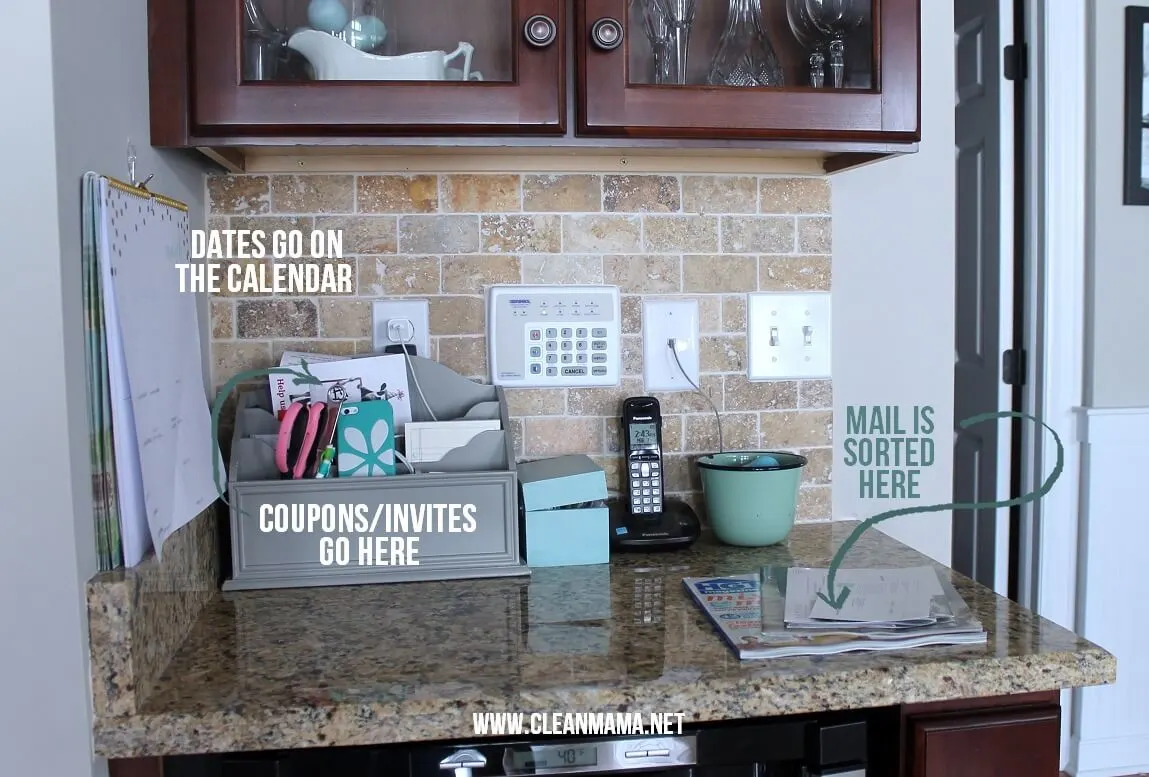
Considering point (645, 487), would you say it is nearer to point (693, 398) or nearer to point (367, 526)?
point (693, 398)

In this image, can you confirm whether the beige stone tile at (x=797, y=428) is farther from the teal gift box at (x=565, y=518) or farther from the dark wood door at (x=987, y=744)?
the dark wood door at (x=987, y=744)

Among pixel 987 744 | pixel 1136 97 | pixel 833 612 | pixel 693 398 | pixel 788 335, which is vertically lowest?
pixel 987 744

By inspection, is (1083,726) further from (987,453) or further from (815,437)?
(815,437)

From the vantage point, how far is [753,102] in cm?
119

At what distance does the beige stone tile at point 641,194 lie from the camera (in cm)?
146

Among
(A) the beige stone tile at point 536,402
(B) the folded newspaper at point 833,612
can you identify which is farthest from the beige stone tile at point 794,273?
(B) the folded newspaper at point 833,612

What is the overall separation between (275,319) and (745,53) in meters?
0.80

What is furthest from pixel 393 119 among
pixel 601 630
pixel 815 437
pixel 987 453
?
pixel 987 453

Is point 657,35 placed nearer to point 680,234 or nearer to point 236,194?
point 680,234

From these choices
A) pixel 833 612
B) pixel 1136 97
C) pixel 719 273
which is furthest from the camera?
pixel 1136 97

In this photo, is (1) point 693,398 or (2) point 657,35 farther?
(1) point 693,398

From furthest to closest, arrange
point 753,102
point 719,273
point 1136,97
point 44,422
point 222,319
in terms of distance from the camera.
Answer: point 1136,97 < point 719,273 < point 222,319 < point 753,102 < point 44,422

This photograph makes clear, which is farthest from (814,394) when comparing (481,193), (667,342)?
(481,193)

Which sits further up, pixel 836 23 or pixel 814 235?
pixel 836 23
